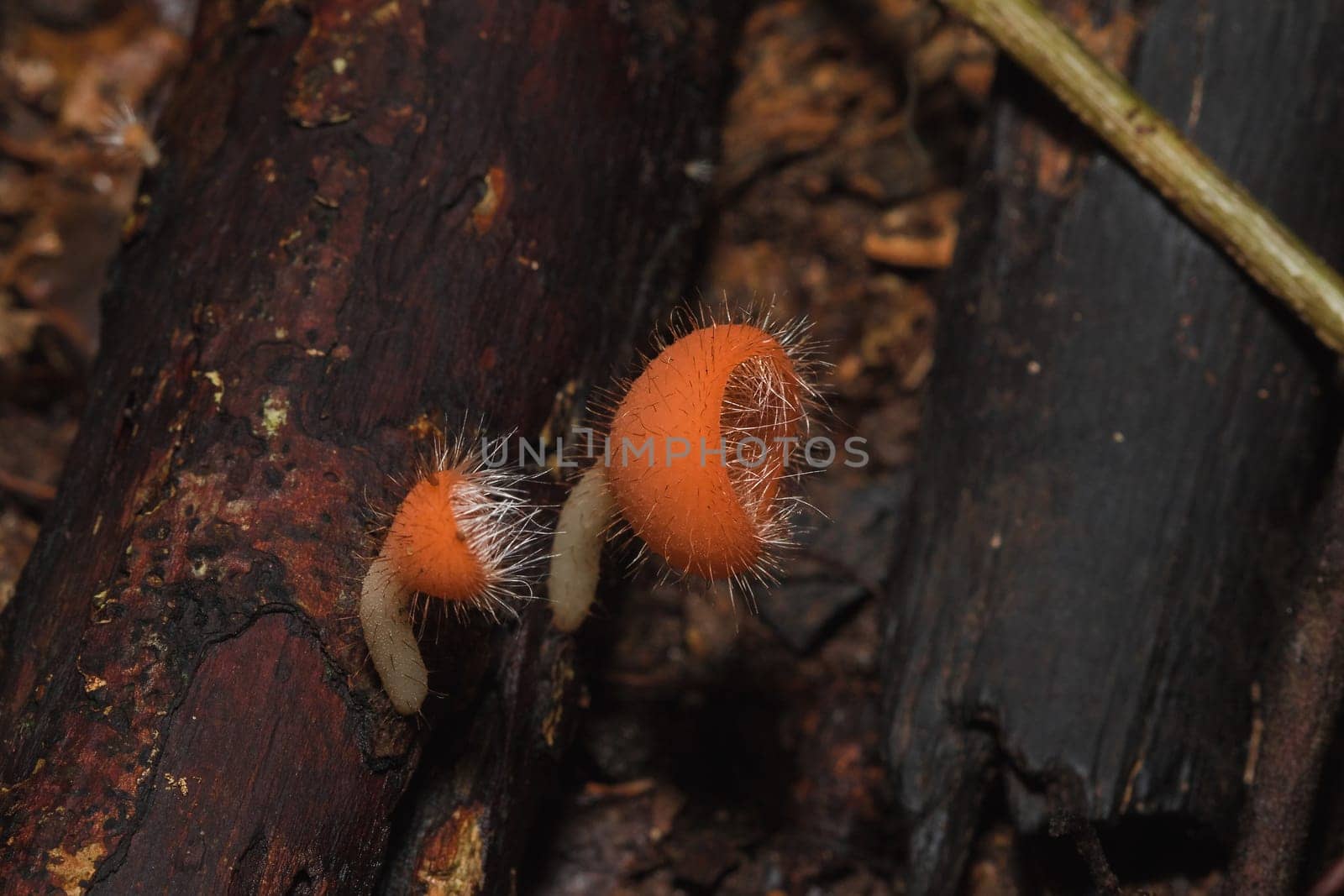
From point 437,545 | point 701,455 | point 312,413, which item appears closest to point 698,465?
point 701,455

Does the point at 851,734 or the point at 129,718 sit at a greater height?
the point at 851,734

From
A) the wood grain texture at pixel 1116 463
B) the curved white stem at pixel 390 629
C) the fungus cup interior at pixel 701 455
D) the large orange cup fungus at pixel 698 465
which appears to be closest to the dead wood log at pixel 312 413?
the curved white stem at pixel 390 629

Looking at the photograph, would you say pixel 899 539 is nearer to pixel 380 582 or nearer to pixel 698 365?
pixel 698 365

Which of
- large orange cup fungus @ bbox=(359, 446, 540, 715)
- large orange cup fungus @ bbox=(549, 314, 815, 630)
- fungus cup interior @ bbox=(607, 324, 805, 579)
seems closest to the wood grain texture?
large orange cup fungus @ bbox=(549, 314, 815, 630)

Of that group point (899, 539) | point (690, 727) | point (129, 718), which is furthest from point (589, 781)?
point (129, 718)

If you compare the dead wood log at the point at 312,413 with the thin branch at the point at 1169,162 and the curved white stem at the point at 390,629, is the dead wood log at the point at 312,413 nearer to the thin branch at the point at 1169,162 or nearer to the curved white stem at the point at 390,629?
the curved white stem at the point at 390,629

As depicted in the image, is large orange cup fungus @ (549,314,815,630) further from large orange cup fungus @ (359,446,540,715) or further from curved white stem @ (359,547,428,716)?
curved white stem @ (359,547,428,716)
